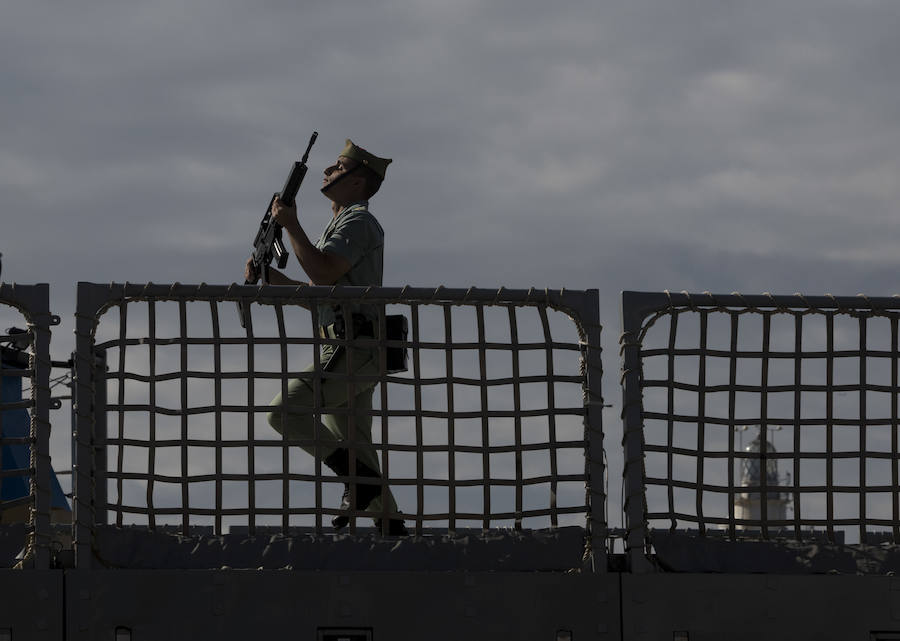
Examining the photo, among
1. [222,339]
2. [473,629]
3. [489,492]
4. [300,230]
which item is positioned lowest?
[473,629]

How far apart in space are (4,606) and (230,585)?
0.77 meters

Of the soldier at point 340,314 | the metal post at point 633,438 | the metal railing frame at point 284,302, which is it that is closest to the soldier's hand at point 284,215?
the soldier at point 340,314

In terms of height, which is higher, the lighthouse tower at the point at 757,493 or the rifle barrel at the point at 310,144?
the rifle barrel at the point at 310,144

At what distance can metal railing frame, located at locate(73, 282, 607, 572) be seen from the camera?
4949mm

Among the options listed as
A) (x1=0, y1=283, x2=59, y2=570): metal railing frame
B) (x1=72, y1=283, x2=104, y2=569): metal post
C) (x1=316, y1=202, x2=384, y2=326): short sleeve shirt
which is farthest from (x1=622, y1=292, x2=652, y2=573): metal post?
(x1=0, y1=283, x2=59, y2=570): metal railing frame

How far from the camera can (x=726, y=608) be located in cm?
506

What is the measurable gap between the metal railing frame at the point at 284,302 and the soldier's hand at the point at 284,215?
1.19 m

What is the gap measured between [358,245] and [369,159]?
0.65m

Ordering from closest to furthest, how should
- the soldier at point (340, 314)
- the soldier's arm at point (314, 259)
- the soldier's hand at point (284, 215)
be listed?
the soldier at point (340, 314) → the soldier's arm at point (314, 259) → the soldier's hand at point (284, 215)

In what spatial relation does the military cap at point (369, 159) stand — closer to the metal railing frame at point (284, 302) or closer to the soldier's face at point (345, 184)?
the soldier's face at point (345, 184)

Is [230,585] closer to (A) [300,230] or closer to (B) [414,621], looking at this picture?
(B) [414,621]

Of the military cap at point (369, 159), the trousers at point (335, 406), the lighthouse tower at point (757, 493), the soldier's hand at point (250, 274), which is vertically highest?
the military cap at point (369, 159)

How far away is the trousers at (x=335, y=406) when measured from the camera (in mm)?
5062

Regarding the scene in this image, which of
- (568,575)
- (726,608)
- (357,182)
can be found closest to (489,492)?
(568,575)
